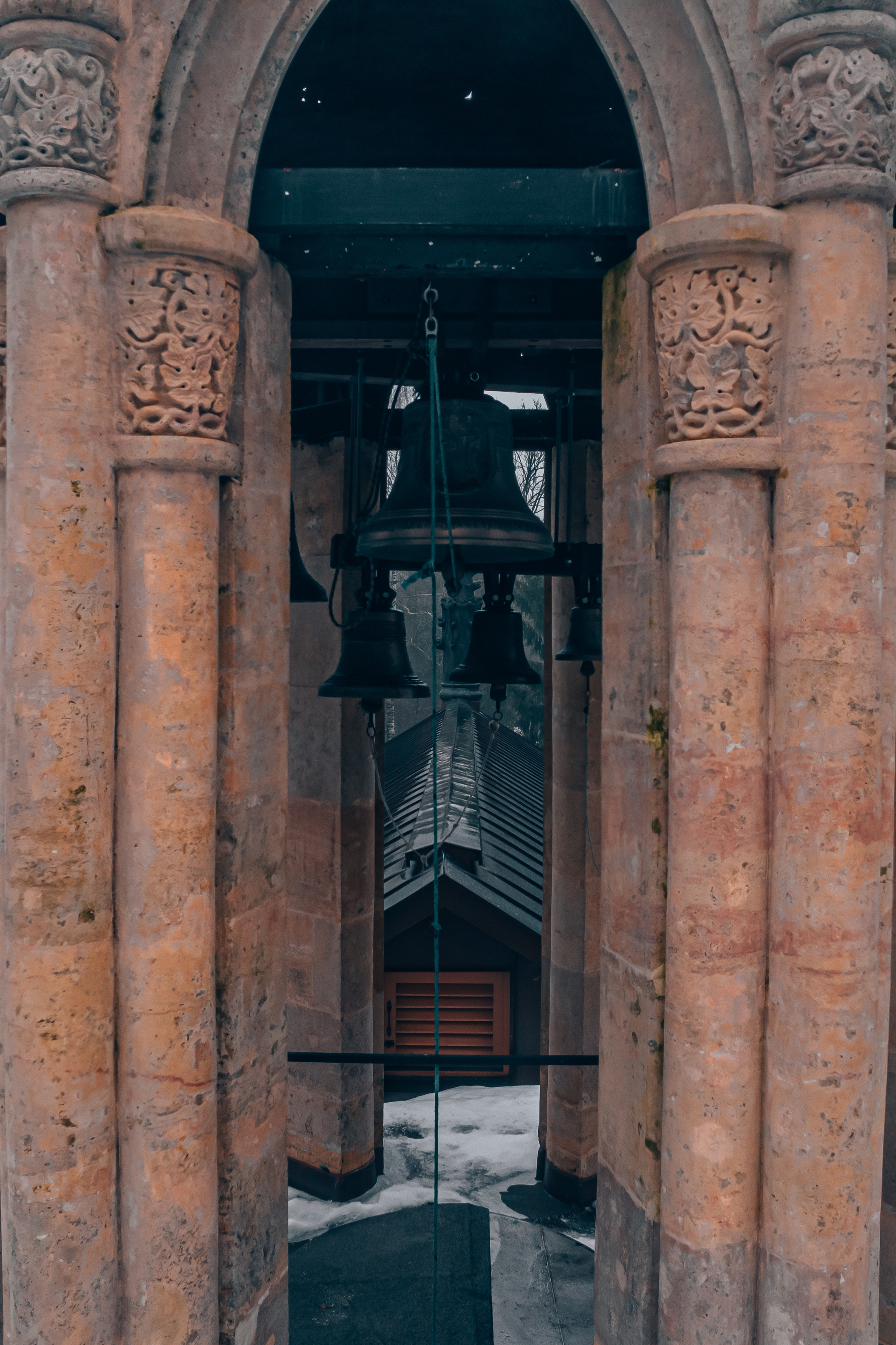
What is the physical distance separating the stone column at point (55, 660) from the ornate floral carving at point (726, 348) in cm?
170

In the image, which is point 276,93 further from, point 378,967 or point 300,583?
point 378,967

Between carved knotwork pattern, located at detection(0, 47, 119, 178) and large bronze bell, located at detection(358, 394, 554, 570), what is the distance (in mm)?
1756

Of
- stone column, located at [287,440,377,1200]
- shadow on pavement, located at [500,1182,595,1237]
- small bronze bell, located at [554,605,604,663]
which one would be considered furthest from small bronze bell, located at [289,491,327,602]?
shadow on pavement, located at [500,1182,595,1237]

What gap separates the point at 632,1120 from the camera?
128 inches

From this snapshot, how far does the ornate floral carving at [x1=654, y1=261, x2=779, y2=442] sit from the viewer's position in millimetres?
2879

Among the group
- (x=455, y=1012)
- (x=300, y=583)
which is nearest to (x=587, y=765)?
(x=300, y=583)

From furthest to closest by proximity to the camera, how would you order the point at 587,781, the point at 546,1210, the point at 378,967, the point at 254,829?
the point at 378,967 < the point at 587,781 < the point at 546,1210 < the point at 254,829

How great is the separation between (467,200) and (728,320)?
0.98 m

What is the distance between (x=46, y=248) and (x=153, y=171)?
411 mm

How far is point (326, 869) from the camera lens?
25.8 feet

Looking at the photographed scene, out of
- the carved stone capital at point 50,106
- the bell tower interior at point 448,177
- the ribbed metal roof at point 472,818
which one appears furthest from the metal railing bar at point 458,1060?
the carved stone capital at point 50,106

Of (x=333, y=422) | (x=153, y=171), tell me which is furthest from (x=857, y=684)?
(x=333, y=422)

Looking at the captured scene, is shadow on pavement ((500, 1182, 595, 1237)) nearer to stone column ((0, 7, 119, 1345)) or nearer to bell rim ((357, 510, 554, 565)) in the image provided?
stone column ((0, 7, 119, 1345))

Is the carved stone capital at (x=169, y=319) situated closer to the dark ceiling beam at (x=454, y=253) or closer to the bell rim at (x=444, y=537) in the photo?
the dark ceiling beam at (x=454, y=253)
